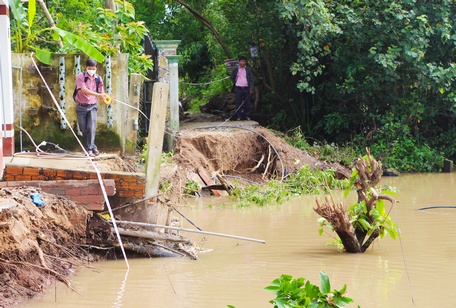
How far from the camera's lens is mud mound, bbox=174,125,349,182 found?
651 inches

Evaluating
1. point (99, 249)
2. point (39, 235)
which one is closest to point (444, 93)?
point (99, 249)

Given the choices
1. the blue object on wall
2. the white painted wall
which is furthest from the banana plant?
the blue object on wall

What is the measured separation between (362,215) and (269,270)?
1479mm

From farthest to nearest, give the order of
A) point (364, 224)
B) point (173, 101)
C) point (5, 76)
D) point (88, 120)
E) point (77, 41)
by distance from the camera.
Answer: point (173, 101), point (88, 120), point (77, 41), point (5, 76), point (364, 224)

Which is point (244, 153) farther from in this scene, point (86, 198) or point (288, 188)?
point (86, 198)

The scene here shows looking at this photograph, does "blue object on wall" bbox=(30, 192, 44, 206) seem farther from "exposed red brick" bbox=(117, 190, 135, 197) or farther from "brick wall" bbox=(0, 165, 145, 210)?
"exposed red brick" bbox=(117, 190, 135, 197)

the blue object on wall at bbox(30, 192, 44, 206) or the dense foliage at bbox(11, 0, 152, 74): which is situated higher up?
the dense foliage at bbox(11, 0, 152, 74)

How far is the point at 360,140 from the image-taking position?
20078 mm

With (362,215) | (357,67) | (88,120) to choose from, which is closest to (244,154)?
(357,67)

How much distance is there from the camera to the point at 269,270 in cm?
935

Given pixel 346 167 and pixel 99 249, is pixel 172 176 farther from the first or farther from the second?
pixel 346 167

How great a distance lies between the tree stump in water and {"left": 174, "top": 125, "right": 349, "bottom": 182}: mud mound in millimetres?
6196

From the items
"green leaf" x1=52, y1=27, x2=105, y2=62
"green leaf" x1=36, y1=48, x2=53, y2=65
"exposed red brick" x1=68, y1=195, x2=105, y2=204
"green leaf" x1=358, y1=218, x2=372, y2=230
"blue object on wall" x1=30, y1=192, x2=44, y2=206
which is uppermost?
"green leaf" x1=52, y1=27, x2=105, y2=62

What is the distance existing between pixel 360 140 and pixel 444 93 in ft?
7.49
